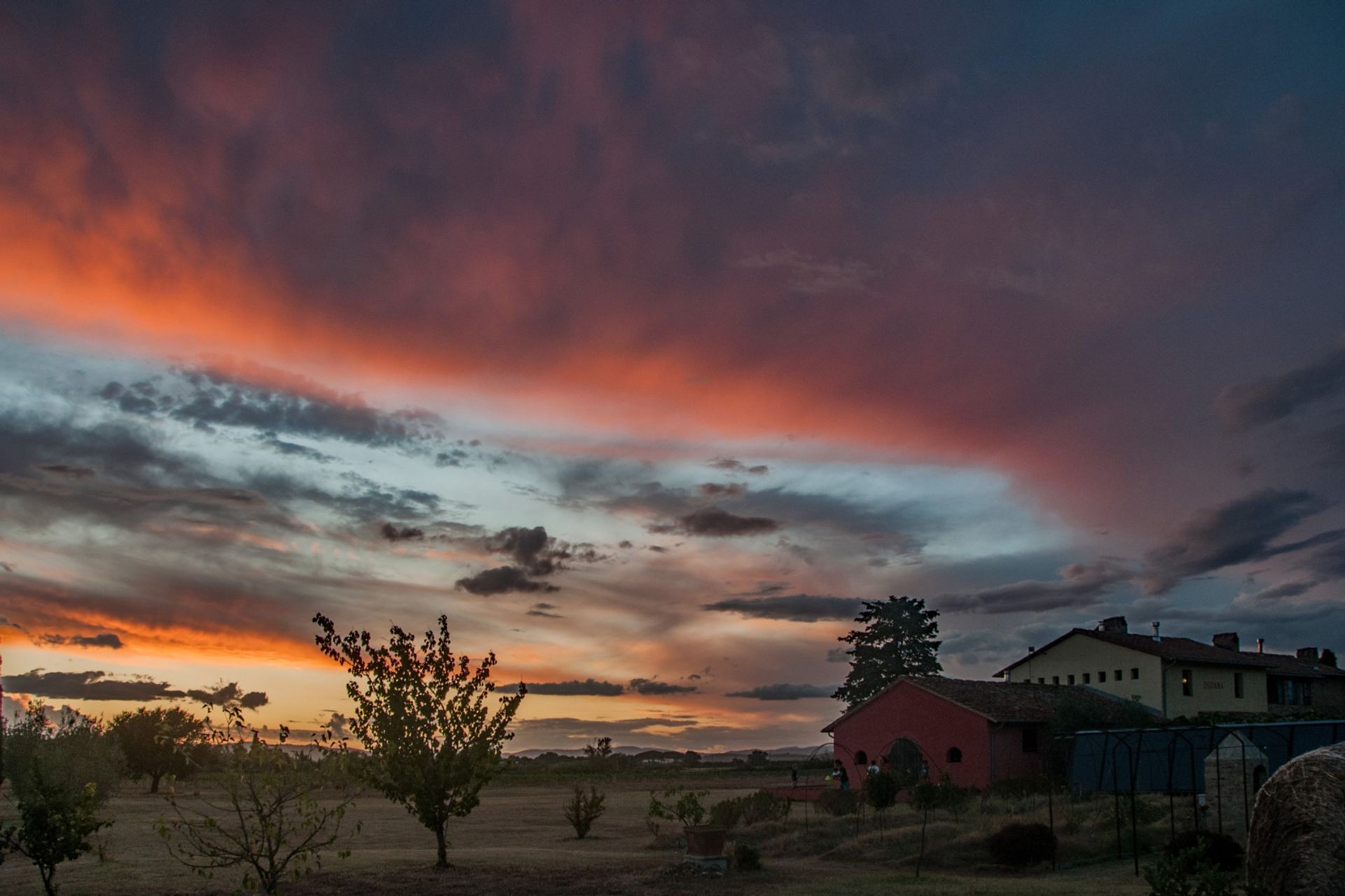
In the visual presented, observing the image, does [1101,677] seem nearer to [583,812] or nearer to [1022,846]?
[583,812]

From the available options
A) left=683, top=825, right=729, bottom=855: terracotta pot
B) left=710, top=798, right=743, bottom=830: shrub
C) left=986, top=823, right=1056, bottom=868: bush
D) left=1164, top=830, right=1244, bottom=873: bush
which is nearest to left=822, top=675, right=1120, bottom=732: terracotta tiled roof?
left=710, top=798, right=743, bottom=830: shrub

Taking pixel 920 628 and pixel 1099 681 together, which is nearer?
pixel 1099 681

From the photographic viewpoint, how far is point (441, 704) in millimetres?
26703

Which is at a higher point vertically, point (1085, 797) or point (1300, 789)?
point (1300, 789)

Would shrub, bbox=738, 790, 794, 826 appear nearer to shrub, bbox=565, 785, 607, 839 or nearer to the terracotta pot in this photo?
shrub, bbox=565, 785, 607, 839

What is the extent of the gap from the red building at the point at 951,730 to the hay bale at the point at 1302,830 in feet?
114

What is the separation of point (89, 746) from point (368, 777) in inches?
1225

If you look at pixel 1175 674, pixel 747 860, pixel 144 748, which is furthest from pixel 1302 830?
pixel 144 748

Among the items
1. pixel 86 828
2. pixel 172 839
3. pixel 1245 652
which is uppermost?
pixel 1245 652

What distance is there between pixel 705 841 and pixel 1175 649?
49.1 meters

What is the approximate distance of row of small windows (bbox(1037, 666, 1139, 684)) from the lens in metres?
62.3

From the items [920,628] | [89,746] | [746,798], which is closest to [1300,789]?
[746,798]

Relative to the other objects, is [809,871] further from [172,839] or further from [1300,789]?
[172,839]

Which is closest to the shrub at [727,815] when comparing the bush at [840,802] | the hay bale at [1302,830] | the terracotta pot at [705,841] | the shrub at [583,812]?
the shrub at [583,812]
